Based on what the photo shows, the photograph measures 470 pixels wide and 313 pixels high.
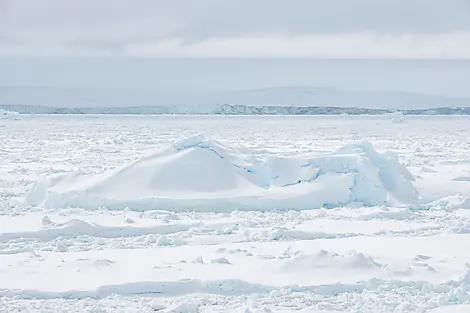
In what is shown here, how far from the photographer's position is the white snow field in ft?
13.6

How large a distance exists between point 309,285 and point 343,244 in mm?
1256

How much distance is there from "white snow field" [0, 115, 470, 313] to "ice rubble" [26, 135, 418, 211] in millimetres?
16

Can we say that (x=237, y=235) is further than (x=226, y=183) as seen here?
No

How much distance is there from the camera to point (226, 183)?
24.8ft

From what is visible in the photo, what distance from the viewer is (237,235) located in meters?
5.89

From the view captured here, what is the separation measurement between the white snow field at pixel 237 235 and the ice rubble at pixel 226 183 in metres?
0.02

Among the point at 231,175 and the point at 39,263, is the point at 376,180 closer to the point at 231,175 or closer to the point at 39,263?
the point at 231,175

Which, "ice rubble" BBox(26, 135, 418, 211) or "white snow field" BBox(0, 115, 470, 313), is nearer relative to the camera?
"white snow field" BBox(0, 115, 470, 313)

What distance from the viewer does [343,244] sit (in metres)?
5.51

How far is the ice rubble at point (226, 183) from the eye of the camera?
710 cm

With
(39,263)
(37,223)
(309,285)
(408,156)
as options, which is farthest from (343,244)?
(408,156)

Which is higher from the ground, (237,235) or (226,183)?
(226,183)

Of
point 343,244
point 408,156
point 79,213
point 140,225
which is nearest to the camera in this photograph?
point 343,244

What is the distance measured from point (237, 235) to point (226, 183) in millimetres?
1702
